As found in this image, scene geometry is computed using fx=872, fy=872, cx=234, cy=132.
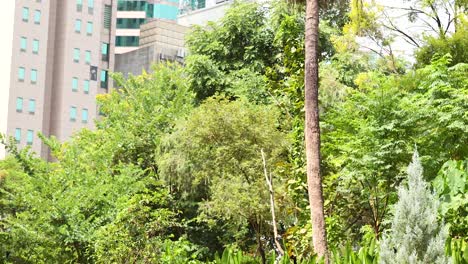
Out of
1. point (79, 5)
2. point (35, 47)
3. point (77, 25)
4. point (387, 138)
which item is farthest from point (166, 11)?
point (387, 138)

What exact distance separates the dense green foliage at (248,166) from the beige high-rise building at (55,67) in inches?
1694

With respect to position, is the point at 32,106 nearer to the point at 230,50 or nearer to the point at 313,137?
the point at 230,50

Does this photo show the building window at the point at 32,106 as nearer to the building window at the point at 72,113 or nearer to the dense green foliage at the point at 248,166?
the building window at the point at 72,113

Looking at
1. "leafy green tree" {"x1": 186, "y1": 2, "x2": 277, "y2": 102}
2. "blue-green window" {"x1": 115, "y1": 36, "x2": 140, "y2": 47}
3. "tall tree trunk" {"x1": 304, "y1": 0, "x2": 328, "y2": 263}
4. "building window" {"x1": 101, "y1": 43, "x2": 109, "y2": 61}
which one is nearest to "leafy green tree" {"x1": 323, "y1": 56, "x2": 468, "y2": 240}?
"tall tree trunk" {"x1": 304, "y1": 0, "x2": 328, "y2": 263}

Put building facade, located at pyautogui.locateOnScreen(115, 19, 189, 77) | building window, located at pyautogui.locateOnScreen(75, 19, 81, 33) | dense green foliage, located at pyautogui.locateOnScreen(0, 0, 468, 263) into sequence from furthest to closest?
building facade, located at pyautogui.locateOnScreen(115, 19, 189, 77)
building window, located at pyautogui.locateOnScreen(75, 19, 81, 33)
dense green foliage, located at pyautogui.locateOnScreen(0, 0, 468, 263)

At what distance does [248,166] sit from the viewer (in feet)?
77.8

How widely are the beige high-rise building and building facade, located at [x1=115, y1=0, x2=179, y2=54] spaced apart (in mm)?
11133

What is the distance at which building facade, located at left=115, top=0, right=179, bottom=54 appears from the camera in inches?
3799

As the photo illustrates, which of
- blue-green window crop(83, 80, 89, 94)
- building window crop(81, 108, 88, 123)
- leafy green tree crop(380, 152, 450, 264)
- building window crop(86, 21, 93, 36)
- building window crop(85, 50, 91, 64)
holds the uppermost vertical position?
building window crop(86, 21, 93, 36)

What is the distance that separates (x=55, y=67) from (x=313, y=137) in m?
65.2

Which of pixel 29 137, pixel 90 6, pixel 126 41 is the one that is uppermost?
pixel 90 6

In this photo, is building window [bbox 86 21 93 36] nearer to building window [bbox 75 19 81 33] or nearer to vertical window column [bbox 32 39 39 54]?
building window [bbox 75 19 81 33]

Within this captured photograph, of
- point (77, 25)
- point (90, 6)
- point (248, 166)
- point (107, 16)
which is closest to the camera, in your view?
point (248, 166)

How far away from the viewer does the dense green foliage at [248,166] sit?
20891 mm
